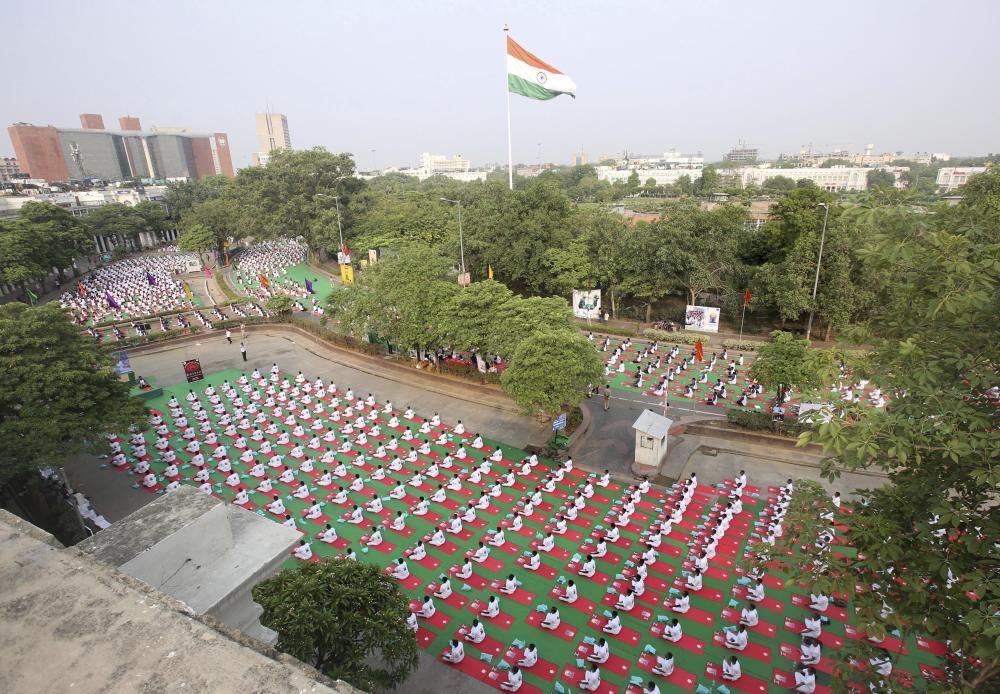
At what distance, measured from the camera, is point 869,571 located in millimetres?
5855

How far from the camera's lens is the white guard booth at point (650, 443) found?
16.1 meters

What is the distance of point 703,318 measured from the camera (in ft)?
93.8

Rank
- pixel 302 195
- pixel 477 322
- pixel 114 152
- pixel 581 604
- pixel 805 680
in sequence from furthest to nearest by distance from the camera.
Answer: pixel 114 152
pixel 302 195
pixel 477 322
pixel 581 604
pixel 805 680

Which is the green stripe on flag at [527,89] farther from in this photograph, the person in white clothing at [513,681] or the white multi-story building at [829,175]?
the white multi-story building at [829,175]

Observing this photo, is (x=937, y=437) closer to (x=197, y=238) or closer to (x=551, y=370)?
(x=551, y=370)

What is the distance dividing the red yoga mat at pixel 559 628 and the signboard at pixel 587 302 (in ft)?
71.8

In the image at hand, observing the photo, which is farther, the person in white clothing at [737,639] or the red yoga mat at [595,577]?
the red yoga mat at [595,577]

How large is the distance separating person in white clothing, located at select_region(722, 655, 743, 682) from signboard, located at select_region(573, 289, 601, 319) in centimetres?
2304

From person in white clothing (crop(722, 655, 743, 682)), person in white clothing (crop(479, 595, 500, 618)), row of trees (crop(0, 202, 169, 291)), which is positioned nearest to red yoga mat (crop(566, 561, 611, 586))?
person in white clothing (crop(479, 595, 500, 618))

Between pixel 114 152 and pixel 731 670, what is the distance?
156 m

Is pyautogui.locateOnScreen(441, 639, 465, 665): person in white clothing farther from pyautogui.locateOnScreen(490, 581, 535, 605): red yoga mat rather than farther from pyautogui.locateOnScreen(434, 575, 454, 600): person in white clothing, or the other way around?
pyautogui.locateOnScreen(490, 581, 535, 605): red yoga mat

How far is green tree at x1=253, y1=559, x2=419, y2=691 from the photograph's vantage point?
6367mm

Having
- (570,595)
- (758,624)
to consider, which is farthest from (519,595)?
(758,624)

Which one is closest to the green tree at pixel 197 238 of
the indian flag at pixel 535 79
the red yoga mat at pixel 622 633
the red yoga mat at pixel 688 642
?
the indian flag at pixel 535 79
